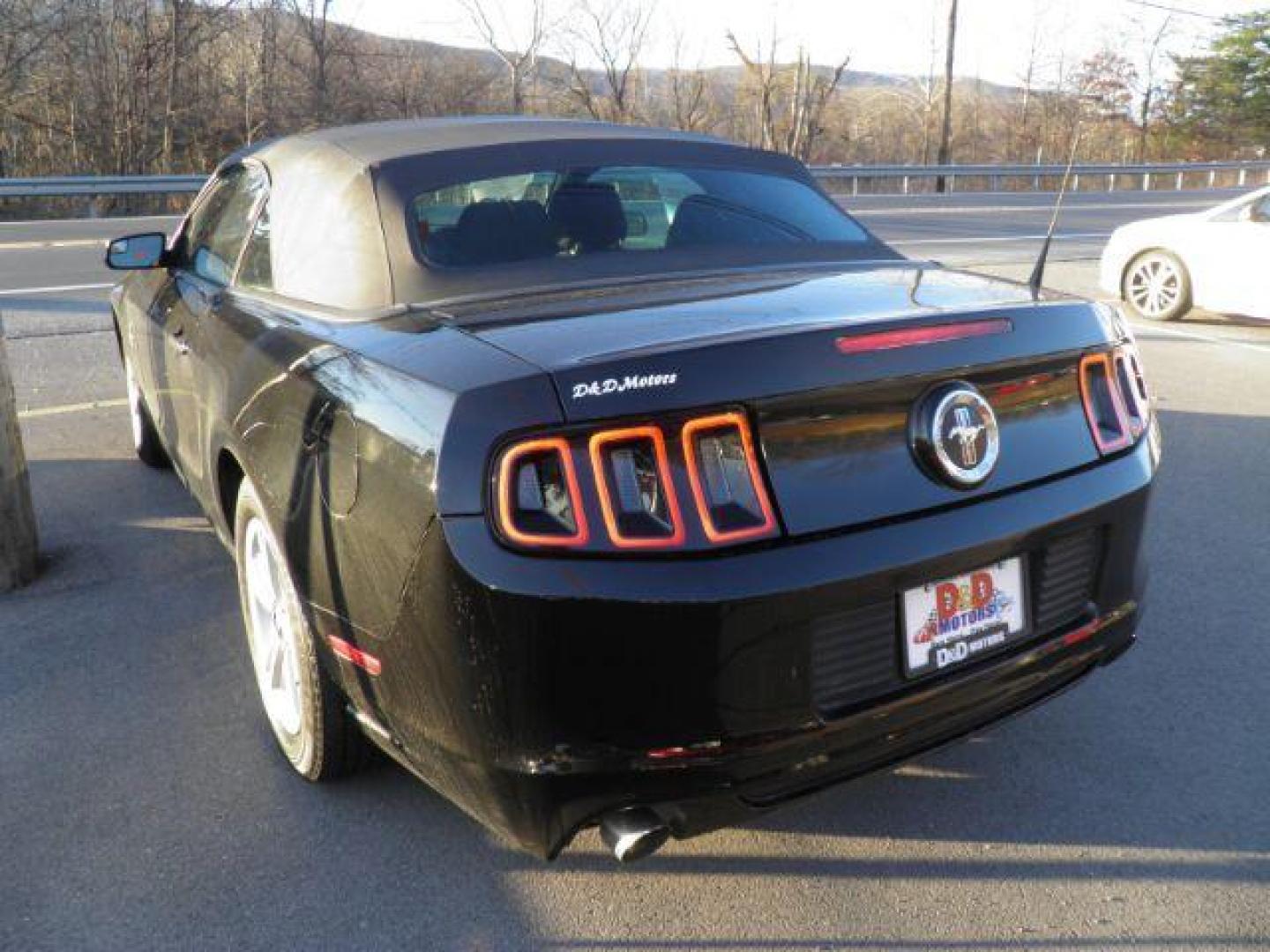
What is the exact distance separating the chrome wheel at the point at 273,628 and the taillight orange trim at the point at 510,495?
0.98 metres

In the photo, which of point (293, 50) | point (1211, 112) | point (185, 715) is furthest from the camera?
point (1211, 112)

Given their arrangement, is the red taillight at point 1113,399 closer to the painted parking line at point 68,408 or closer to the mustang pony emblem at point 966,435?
the mustang pony emblem at point 966,435

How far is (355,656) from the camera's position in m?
2.48

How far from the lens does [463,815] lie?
2.88m

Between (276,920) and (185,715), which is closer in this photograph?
(276,920)

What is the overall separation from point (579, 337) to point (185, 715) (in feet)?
6.21

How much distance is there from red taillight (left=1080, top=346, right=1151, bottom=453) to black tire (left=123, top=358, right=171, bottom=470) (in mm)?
4221

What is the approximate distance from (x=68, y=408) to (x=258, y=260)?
13.6 ft

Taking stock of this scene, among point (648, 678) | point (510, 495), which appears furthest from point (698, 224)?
point (648, 678)

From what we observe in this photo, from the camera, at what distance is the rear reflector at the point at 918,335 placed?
7.52ft

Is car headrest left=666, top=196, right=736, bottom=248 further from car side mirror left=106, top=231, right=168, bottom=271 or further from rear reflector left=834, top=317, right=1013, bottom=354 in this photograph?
car side mirror left=106, top=231, right=168, bottom=271

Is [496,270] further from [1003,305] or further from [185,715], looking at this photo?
[185,715]

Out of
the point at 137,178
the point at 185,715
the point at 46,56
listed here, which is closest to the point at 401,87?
the point at 46,56

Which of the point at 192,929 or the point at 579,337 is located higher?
the point at 579,337
